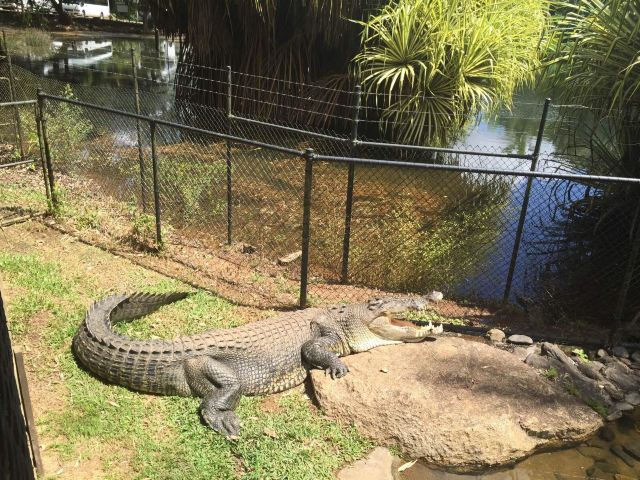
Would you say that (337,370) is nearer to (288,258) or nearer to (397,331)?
(397,331)

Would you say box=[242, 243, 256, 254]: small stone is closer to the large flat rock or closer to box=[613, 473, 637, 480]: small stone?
the large flat rock

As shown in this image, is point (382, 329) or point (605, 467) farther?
point (382, 329)

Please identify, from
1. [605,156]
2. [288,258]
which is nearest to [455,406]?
[288,258]

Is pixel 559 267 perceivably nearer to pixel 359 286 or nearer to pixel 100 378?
pixel 359 286

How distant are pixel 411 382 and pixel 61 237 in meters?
4.38

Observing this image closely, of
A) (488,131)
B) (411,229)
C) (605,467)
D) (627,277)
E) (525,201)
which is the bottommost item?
(605,467)

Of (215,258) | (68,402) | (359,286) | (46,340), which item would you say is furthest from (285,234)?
(68,402)

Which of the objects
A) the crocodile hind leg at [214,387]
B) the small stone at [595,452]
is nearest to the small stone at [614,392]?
the small stone at [595,452]

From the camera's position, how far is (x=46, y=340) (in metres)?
4.07

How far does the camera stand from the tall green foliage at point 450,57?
26.8 feet

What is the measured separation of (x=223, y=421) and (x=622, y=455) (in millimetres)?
2732

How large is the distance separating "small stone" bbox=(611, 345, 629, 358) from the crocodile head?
171cm

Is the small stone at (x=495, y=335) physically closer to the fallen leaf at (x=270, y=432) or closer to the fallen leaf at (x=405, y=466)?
the fallen leaf at (x=405, y=466)

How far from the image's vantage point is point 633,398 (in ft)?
13.2
